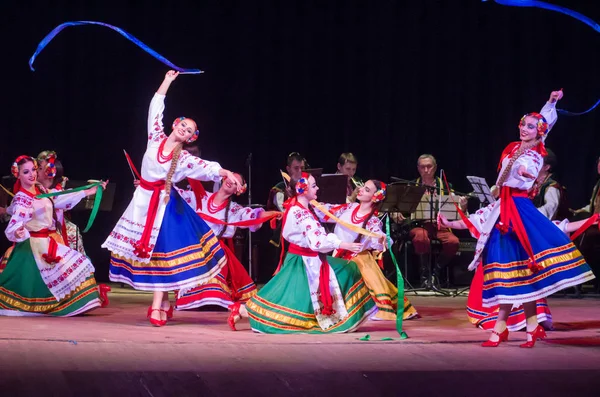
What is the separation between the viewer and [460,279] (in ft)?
33.1

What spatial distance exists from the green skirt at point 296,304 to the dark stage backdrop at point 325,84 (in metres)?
4.27

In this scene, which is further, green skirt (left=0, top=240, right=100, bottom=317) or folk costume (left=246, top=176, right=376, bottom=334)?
green skirt (left=0, top=240, right=100, bottom=317)

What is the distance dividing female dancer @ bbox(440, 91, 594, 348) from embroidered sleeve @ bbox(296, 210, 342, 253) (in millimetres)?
957

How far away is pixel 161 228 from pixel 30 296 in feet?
4.58

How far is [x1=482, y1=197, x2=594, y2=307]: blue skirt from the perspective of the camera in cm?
509

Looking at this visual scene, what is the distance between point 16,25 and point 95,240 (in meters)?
2.54

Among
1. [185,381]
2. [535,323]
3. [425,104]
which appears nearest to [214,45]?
[425,104]

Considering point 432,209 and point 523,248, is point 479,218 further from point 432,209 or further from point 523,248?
point 432,209

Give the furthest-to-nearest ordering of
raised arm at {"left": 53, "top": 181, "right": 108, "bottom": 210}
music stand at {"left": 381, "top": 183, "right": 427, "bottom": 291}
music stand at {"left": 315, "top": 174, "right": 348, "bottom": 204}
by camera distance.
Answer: music stand at {"left": 381, "top": 183, "right": 427, "bottom": 291} < music stand at {"left": 315, "top": 174, "right": 348, "bottom": 204} < raised arm at {"left": 53, "top": 181, "right": 108, "bottom": 210}

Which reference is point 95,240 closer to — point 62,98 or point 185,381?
point 62,98

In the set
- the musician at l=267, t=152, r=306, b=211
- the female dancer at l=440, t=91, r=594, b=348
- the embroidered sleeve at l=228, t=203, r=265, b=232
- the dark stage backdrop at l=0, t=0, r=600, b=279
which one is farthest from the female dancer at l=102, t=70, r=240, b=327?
the dark stage backdrop at l=0, t=0, r=600, b=279

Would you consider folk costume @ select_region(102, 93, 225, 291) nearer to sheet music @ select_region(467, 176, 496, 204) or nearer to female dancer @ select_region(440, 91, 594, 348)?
female dancer @ select_region(440, 91, 594, 348)

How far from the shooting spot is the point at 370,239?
6.71m

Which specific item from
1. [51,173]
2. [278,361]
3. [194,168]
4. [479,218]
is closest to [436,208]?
[479,218]
